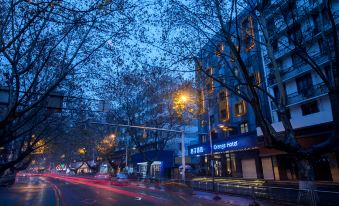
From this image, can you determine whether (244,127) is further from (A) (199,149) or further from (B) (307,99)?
(B) (307,99)

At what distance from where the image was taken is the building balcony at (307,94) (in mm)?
24625

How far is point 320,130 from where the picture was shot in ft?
77.8

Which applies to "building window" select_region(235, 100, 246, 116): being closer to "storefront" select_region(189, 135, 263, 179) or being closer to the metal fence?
"storefront" select_region(189, 135, 263, 179)

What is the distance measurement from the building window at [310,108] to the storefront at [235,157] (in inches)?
223

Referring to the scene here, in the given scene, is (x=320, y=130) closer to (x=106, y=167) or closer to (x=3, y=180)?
(x=3, y=180)

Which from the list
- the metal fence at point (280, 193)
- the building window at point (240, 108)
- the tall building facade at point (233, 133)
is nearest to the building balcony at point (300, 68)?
the tall building facade at point (233, 133)

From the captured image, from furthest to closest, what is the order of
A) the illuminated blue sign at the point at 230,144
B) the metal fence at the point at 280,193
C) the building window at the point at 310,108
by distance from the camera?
the illuminated blue sign at the point at 230,144 → the building window at the point at 310,108 → the metal fence at the point at 280,193

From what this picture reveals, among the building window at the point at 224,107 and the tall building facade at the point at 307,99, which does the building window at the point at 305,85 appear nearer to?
the tall building facade at the point at 307,99

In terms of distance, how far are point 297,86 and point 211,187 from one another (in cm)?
1400

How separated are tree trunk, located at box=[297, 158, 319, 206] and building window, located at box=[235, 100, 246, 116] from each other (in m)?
21.4

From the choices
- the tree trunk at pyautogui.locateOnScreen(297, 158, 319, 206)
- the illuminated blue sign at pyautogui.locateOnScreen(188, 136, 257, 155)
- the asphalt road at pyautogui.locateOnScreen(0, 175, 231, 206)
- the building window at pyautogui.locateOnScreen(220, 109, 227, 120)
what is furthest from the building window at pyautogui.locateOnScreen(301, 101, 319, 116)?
the tree trunk at pyautogui.locateOnScreen(297, 158, 319, 206)

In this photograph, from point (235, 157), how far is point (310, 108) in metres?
12.0

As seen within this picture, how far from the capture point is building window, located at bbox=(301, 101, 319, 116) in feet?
86.7

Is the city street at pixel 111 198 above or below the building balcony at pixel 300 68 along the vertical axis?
below
